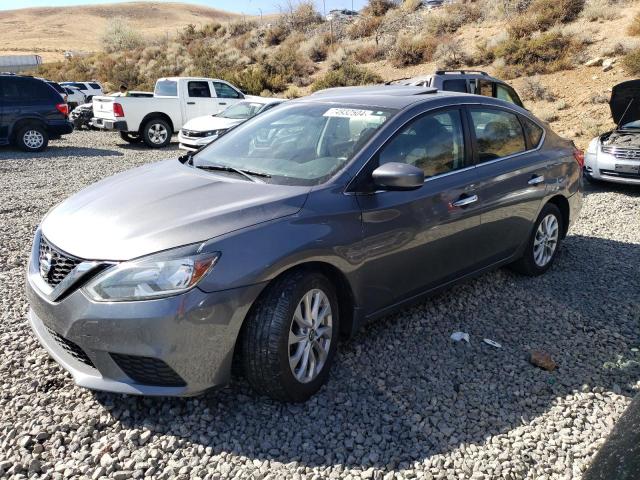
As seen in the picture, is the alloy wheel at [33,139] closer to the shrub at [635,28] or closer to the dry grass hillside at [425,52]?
the dry grass hillside at [425,52]

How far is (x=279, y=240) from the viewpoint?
9.65 feet

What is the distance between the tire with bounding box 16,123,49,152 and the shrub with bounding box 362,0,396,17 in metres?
25.4

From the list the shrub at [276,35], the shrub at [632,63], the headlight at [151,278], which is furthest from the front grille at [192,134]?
the shrub at [276,35]

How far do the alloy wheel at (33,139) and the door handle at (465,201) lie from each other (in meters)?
12.7

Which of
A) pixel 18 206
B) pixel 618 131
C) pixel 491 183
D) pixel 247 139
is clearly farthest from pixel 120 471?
pixel 618 131

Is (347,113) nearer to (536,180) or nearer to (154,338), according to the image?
(536,180)

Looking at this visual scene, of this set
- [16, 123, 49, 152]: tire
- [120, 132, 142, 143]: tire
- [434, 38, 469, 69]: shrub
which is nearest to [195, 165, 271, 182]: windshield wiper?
[16, 123, 49, 152]: tire

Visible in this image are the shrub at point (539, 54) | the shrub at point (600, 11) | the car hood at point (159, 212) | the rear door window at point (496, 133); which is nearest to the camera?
the car hood at point (159, 212)

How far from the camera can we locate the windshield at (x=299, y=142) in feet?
11.6

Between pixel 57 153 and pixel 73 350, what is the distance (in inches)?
483

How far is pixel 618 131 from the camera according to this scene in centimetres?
967

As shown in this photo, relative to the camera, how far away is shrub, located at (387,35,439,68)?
1001 inches

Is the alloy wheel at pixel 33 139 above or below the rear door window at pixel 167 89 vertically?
below

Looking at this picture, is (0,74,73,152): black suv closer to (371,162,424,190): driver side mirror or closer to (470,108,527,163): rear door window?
(470,108,527,163): rear door window
